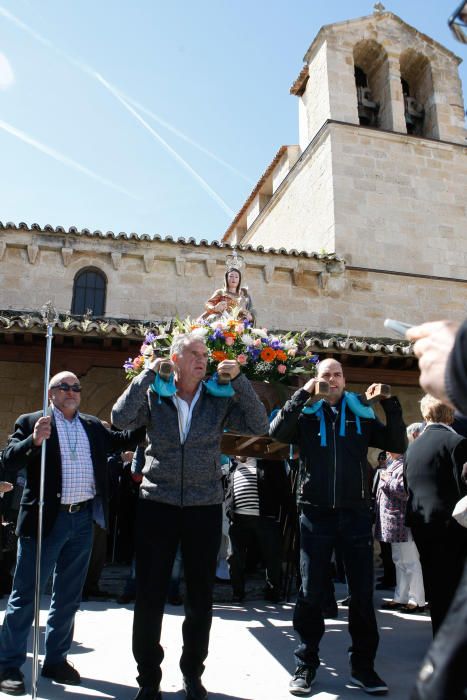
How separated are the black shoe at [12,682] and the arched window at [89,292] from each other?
1068cm

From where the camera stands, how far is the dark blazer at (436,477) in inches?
150

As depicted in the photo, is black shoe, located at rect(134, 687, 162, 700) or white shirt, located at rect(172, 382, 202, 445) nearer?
black shoe, located at rect(134, 687, 162, 700)

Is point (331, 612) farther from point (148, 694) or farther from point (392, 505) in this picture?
point (148, 694)

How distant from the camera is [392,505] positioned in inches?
270

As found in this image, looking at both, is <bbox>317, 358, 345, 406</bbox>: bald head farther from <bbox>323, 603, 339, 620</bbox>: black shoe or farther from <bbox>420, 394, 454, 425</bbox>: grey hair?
<bbox>323, 603, 339, 620</bbox>: black shoe

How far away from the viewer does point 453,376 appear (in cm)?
137

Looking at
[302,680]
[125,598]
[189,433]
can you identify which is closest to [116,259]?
[125,598]

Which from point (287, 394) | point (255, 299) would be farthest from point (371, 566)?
point (255, 299)

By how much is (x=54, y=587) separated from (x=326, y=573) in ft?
5.97

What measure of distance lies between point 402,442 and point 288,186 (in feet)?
50.6

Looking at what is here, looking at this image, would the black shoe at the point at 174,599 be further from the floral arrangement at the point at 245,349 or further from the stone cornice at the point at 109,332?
the stone cornice at the point at 109,332

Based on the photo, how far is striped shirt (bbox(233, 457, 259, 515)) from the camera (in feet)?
22.9

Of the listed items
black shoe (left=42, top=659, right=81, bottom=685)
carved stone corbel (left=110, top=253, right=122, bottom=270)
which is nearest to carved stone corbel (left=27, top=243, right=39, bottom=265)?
carved stone corbel (left=110, top=253, right=122, bottom=270)

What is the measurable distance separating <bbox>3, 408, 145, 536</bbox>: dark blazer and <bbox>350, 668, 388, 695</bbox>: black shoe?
1962 millimetres
